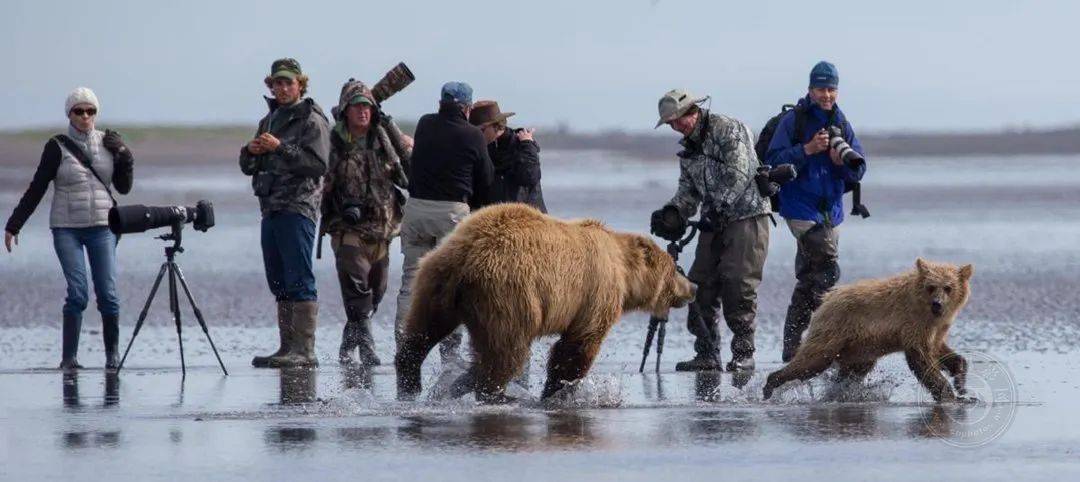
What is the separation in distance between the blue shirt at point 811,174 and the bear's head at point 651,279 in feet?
5.00

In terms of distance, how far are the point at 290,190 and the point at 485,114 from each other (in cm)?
126

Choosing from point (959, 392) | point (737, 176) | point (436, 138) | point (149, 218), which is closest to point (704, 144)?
point (737, 176)

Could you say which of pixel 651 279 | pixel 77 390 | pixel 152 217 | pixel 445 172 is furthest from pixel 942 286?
pixel 152 217

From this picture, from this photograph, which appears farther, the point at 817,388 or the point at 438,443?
the point at 817,388

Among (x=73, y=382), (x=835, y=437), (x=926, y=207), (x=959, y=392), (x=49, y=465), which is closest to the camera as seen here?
(x=49, y=465)

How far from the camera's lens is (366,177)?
12719 mm

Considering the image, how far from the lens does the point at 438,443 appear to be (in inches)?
339

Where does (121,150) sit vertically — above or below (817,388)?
above

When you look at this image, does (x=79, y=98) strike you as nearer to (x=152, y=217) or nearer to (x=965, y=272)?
(x=152, y=217)

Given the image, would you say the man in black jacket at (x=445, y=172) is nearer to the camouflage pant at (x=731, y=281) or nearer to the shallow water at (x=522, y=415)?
the shallow water at (x=522, y=415)

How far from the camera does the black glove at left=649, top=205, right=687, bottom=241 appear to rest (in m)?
12.2

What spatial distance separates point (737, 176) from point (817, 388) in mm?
1613

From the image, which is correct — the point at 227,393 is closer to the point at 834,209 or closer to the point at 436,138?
the point at 436,138

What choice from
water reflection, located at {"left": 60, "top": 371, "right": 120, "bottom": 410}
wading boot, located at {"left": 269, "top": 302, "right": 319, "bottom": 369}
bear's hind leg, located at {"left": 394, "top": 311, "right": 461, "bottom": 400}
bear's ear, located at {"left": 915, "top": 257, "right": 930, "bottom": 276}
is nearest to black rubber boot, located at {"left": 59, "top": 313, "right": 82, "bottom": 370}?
water reflection, located at {"left": 60, "top": 371, "right": 120, "bottom": 410}
